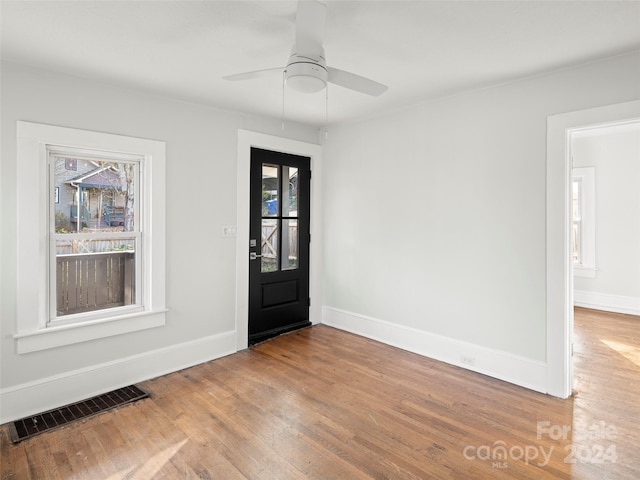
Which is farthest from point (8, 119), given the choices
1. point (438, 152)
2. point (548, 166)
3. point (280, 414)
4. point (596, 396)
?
point (596, 396)

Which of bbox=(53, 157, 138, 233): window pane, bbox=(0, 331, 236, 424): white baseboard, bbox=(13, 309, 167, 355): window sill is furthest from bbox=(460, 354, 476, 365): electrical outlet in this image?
bbox=(53, 157, 138, 233): window pane

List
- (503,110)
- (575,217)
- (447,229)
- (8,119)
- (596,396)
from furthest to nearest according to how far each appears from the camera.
A: (575,217) < (447,229) < (503,110) < (596,396) < (8,119)

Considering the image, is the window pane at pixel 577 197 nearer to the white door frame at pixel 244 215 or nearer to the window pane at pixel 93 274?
the white door frame at pixel 244 215

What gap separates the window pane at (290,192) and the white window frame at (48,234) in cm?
141

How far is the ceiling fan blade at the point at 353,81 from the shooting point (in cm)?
198

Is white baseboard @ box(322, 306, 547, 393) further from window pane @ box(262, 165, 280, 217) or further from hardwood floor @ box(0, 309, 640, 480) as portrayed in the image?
window pane @ box(262, 165, 280, 217)

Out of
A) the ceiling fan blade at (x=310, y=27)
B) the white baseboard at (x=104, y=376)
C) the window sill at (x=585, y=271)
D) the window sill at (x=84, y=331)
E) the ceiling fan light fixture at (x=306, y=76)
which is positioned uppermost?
the ceiling fan blade at (x=310, y=27)

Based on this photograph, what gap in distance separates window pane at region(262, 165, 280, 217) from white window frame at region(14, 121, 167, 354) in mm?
1138

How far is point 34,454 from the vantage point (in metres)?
2.18

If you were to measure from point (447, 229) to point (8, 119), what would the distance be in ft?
11.5

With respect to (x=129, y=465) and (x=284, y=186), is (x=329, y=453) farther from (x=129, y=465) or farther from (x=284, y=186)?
(x=284, y=186)

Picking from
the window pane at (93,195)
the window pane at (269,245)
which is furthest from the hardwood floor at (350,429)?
the window pane at (93,195)

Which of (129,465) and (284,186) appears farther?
(284,186)

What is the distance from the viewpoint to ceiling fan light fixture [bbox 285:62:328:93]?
184 cm
